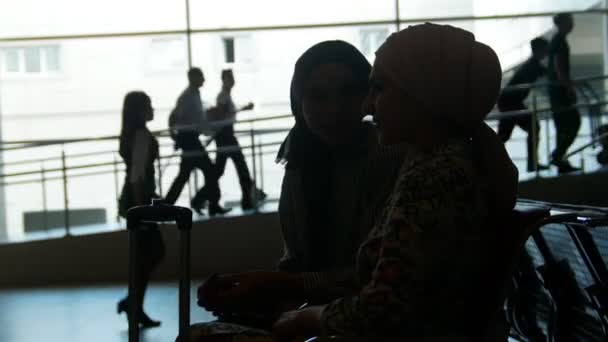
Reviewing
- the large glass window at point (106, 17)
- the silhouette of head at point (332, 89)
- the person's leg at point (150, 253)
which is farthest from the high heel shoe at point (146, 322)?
the large glass window at point (106, 17)

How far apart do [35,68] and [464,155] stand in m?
10.3

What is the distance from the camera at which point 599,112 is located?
9.54 meters

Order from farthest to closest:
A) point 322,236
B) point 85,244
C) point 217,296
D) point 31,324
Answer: point 85,244
point 31,324
point 322,236
point 217,296

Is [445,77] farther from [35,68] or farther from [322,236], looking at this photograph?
[35,68]

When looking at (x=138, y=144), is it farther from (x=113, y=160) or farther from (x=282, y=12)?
(x=282, y=12)

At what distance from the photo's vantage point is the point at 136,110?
629 cm

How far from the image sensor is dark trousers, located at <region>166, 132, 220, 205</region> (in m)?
9.05

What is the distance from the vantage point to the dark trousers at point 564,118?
29.6 ft

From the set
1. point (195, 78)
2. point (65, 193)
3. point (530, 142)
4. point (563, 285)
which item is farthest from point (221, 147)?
point (563, 285)

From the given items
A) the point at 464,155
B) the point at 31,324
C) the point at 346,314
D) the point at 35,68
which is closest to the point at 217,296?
the point at 346,314

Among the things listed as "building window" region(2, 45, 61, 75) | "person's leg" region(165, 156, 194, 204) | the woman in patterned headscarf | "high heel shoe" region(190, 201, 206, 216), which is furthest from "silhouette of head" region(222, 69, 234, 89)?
the woman in patterned headscarf

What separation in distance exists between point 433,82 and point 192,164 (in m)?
7.67

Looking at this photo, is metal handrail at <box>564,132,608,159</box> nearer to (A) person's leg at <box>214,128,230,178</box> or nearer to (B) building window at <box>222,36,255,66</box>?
(A) person's leg at <box>214,128,230,178</box>

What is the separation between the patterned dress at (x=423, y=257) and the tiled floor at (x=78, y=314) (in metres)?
3.97
